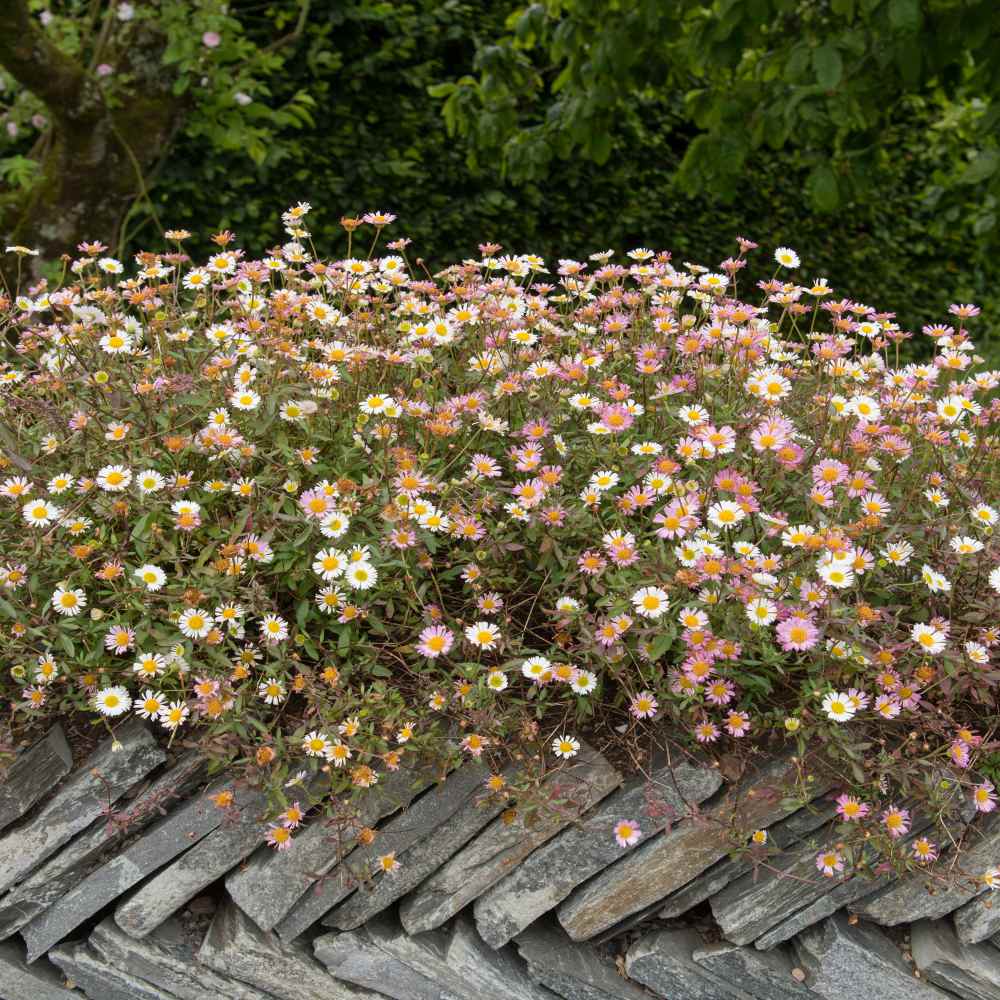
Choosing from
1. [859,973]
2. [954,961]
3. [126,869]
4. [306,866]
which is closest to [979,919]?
[954,961]

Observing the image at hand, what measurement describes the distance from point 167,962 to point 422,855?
57 cm

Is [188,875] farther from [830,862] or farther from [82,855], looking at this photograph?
[830,862]

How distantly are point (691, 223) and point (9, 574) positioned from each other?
6.52 meters

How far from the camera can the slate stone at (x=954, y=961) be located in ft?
6.51

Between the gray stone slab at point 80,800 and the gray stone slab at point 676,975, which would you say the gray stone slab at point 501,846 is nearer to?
the gray stone slab at point 676,975

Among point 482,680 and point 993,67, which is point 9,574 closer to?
point 482,680

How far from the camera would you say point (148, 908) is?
2096mm

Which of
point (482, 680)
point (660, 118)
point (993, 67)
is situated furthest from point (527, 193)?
point (482, 680)

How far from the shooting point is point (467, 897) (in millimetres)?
2072

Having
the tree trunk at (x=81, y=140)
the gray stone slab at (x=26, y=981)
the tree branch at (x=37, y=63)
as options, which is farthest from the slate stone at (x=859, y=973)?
the tree branch at (x=37, y=63)

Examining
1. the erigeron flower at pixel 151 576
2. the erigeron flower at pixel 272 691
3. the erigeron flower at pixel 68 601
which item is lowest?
the erigeron flower at pixel 272 691

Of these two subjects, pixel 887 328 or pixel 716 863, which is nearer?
pixel 716 863

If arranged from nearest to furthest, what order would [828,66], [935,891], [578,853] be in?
[935,891]
[578,853]
[828,66]

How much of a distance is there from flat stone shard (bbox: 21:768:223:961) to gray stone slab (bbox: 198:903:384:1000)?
0.63 ft
